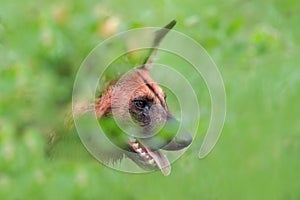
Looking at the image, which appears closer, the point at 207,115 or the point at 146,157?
the point at 146,157

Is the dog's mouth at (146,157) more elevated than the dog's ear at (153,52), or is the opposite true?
the dog's ear at (153,52)

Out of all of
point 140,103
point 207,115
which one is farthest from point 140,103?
point 207,115

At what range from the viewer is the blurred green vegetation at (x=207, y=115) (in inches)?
115

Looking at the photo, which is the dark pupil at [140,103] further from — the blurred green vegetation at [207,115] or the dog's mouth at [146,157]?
the blurred green vegetation at [207,115]

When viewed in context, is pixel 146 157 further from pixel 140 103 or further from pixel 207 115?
pixel 207 115

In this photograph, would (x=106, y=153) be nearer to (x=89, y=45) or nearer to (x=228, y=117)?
(x=228, y=117)

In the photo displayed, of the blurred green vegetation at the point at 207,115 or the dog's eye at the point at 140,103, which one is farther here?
the blurred green vegetation at the point at 207,115

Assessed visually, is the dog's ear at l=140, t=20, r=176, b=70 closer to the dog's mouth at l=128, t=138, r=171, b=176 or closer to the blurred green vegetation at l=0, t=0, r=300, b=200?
the dog's mouth at l=128, t=138, r=171, b=176

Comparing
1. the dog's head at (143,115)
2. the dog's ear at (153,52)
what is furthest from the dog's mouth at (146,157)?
the dog's ear at (153,52)

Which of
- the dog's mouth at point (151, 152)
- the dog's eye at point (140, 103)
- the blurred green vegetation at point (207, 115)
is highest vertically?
the dog's eye at point (140, 103)

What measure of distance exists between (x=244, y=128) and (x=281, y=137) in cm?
11

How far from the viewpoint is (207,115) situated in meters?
2.90

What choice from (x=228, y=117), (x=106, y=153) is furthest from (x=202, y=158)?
(x=106, y=153)

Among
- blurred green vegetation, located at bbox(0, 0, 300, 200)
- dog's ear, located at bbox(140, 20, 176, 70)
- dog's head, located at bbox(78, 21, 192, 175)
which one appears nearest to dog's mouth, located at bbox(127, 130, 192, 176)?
dog's head, located at bbox(78, 21, 192, 175)
